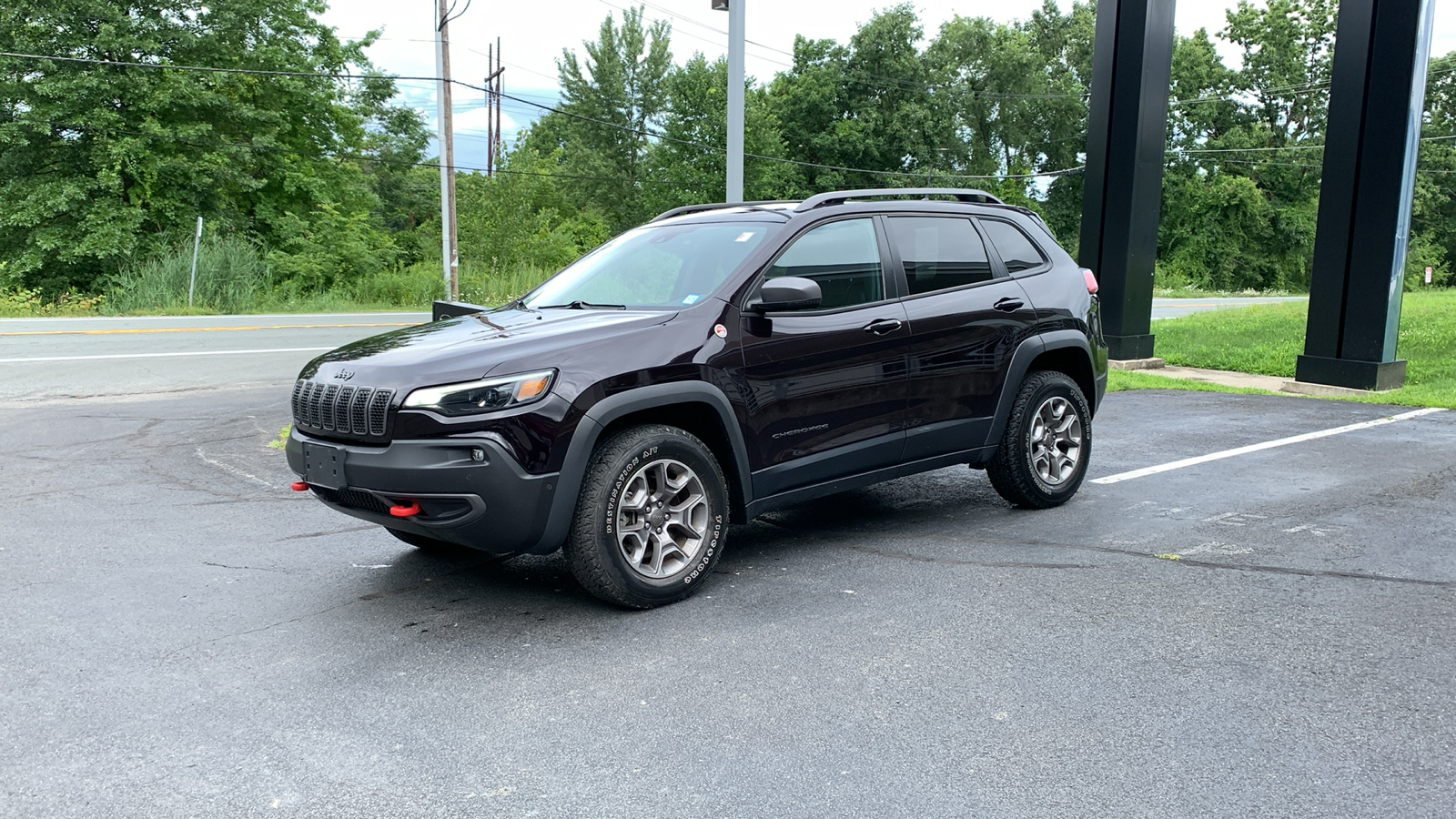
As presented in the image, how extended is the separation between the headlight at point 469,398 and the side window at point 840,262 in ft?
4.84

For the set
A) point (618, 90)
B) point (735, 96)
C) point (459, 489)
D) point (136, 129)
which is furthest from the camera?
point (618, 90)

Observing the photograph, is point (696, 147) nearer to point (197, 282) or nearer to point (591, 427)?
point (197, 282)

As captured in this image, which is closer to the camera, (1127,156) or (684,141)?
(1127,156)

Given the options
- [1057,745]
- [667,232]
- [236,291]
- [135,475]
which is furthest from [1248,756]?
[236,291]

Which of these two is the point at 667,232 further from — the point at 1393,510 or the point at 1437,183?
the point at 1437,183

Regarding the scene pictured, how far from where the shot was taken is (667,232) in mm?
5695

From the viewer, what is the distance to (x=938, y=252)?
19.1 feet

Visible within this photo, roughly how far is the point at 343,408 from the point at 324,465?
0.26 meters

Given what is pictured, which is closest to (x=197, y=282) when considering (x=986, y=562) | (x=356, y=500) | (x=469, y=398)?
(x=356, y=500)

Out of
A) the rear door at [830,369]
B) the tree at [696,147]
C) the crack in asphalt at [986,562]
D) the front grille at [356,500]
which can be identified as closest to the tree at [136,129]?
the tree at [696,147]

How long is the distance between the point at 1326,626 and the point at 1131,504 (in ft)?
7.10

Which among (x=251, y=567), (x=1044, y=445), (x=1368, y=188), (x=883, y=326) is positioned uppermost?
(x=1368, y=188)

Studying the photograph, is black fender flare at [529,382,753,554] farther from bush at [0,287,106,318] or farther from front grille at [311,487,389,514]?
bush at [0,287,106,318]

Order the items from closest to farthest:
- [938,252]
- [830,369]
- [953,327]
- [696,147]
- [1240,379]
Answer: [830,369], [953,327], [938,252], [1240,379], [696,147]
